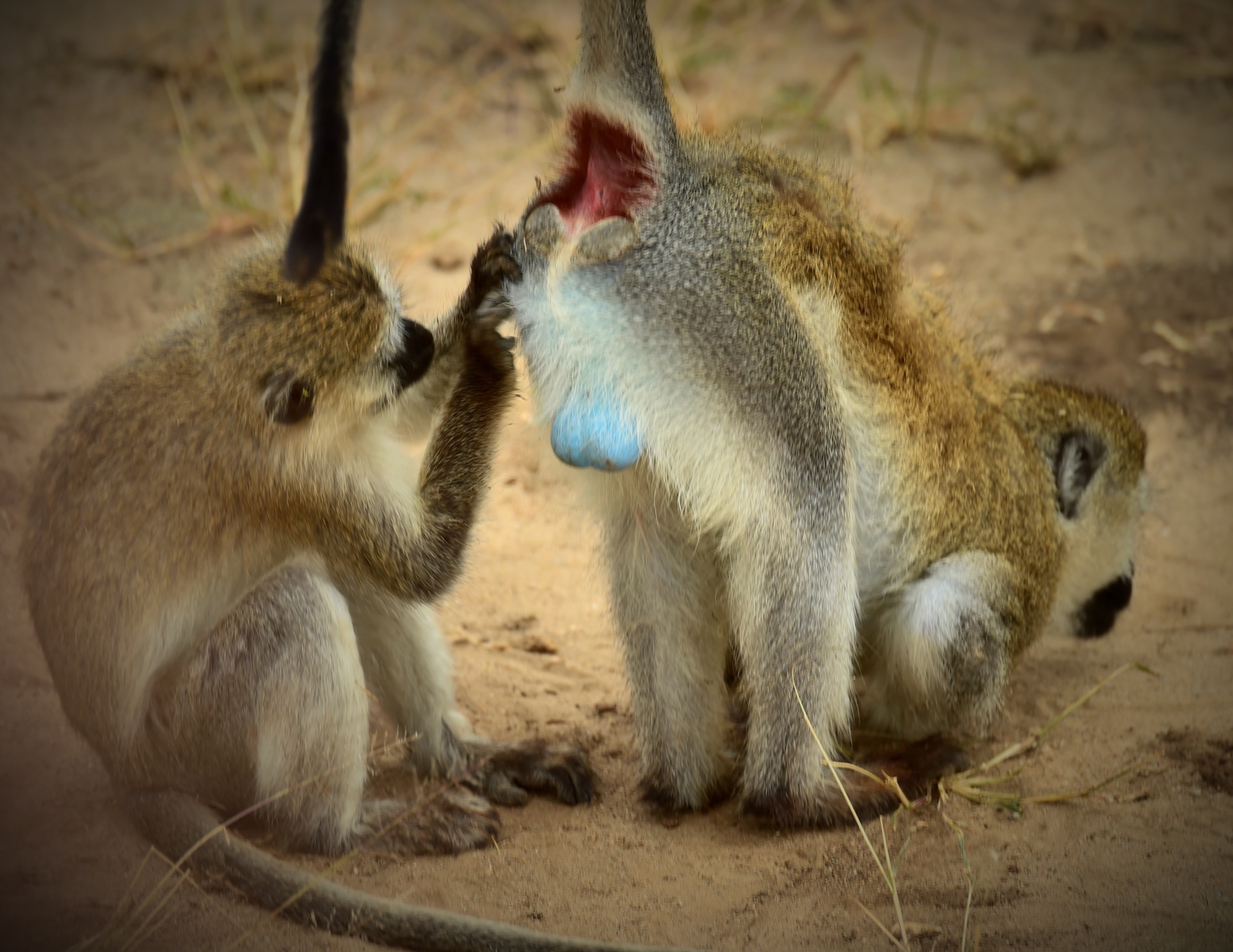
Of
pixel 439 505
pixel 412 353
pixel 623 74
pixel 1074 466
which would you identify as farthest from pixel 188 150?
pixel 1074 466

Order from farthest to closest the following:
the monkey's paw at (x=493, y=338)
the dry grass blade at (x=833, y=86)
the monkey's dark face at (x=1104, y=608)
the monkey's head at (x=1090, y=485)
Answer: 1. the dry grass blade at (x=833, y=86)
2. the monkey's dark face at (x=1104, y=608)
3. the monkey's head at (x=1090, y=485)
4. the monkey's paw at (x=493, y=338)

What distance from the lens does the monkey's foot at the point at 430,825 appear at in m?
3.30

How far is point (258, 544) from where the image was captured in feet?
10.7

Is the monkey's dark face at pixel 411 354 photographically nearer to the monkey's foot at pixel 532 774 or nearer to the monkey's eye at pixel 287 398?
the monkey's eye at pixel 287 398

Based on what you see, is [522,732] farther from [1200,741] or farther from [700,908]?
[1200,741]

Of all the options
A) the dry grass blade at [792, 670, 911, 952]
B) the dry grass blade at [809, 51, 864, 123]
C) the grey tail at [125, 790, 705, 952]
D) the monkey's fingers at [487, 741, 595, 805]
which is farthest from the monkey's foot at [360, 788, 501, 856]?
the dry grass blade at [809, 51, 864, 123]

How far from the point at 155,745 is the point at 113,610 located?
0.39 m

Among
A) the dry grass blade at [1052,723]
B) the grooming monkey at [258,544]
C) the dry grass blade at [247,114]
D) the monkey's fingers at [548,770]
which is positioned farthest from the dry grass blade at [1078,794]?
the dry grass blade at [247,114]

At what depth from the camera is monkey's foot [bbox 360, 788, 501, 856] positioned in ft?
10.8

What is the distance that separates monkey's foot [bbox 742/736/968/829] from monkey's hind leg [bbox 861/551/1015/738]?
0.36ft

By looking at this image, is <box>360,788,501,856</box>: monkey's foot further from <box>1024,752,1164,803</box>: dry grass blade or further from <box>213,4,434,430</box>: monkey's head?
<box>1024,752,1164,803</box>: dry grass blade

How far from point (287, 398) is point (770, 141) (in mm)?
3717

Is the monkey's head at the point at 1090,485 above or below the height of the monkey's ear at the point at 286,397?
below

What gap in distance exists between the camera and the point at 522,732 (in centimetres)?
399
